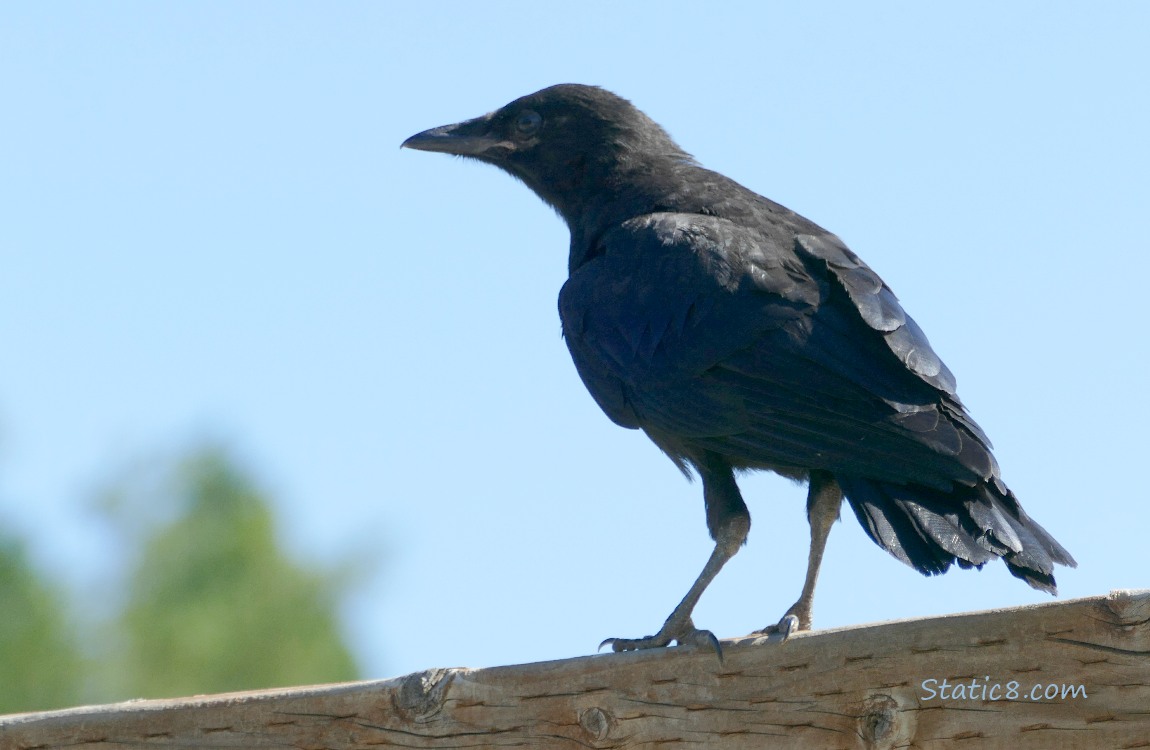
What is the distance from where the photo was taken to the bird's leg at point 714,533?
4.68m

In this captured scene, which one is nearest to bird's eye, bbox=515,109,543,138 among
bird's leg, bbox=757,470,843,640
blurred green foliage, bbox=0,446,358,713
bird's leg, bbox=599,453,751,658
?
bird's leg, bbox=599,453,751,658

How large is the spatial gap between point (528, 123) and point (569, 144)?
0.93 ft

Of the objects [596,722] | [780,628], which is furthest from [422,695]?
[780,628]

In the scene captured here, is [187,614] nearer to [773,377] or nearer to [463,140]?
[463,140]

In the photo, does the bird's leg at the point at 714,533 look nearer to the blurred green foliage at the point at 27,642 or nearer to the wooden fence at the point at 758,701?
the wooden fence at the point at 758,701

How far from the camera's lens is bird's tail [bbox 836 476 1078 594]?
3949 millimetres

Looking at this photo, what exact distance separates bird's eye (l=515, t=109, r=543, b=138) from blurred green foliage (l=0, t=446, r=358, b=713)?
615 inches

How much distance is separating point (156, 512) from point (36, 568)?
4225mm

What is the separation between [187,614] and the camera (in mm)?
22984

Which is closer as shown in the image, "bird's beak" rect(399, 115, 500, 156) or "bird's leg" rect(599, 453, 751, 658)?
"bird's leg" rect(599, 453, 751, 658)

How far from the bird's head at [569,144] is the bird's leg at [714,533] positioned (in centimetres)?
165

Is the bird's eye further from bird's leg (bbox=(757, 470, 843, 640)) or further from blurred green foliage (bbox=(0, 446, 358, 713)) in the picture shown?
blurred green foliage (bbox=(0, 446, 358, 713))

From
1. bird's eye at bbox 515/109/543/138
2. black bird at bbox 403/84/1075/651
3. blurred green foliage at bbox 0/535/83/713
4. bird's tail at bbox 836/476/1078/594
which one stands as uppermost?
bird's eye at bbox 515/109/543/138

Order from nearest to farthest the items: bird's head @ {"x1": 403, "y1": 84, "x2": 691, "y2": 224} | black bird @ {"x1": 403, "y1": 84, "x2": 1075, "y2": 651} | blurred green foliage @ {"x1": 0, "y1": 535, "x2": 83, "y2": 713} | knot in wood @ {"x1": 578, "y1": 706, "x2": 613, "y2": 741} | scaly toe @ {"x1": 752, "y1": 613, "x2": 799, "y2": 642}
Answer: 1. knot in wood @ {"x1": 578, "y1": 706, "x2": 613, "y2": 741}
2. scaly toe @ {"x1": 752, "y1": 613, "x2": 799, "y2": 642}
3. black bird @ {"x1": 403, "y1": 84, "x2": 1075, "y2": 651}
4. bird's head @ {"x1": 403, "y1": 84, "x2": 691, "y2": 224}
5. blurred green foliage @ {"x1": 0, "y1": 535, "x2": 83, "y2": 713}
